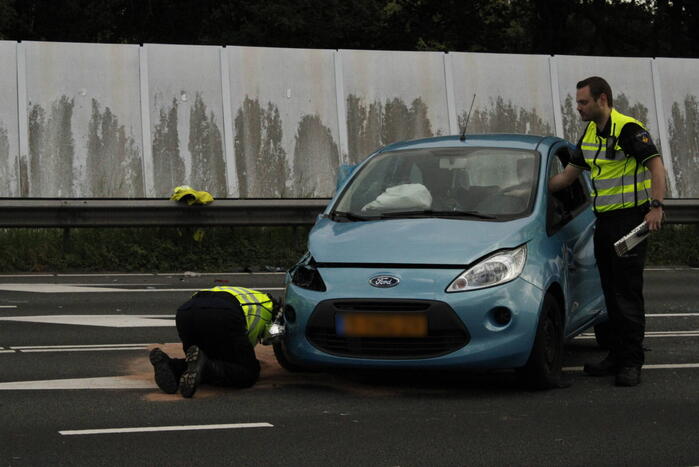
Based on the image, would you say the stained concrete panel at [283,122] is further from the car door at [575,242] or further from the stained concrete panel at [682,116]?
the car door at [575,242]

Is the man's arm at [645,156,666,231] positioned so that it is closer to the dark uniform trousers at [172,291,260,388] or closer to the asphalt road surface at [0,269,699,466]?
the asphalt road surface at [0,269,699,466]

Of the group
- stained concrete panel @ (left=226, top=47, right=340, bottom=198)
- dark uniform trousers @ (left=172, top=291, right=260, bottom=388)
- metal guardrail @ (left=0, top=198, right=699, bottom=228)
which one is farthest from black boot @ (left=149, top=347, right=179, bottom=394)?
stained concrete panel @ (left=226, top=47, right=340, bottom=198)

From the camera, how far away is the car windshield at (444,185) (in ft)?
29.2

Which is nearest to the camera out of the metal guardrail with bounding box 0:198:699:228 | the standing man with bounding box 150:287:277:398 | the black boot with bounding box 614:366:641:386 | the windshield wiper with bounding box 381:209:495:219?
the standing man with bounding box 150:287:277:398

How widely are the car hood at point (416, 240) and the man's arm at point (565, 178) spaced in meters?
0.59

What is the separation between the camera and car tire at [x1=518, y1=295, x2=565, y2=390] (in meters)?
8.12

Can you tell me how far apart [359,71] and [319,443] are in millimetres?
13531

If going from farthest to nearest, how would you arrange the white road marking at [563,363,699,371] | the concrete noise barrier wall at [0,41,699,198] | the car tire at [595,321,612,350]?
the concrete noise barrier wall at [0,41,699,198] < the car tire at [595,321,612,350] < the white road marking at [563,363,699,371]

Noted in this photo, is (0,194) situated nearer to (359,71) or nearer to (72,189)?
(72,189)

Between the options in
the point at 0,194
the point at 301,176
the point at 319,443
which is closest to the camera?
the point at 319,443

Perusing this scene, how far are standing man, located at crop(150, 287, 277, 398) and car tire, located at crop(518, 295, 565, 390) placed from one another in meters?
1.62

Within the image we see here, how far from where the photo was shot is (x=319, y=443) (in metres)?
6.83

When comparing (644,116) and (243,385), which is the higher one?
(644,116)

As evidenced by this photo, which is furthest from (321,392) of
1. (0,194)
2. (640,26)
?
(640,26)
